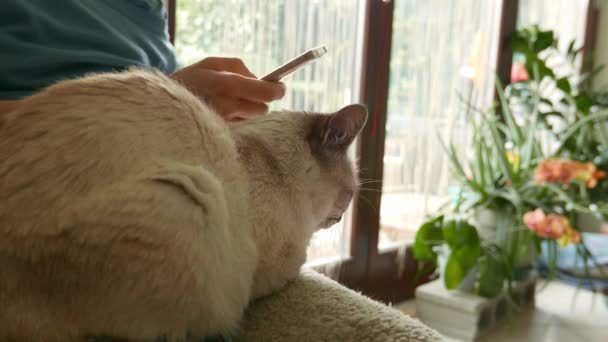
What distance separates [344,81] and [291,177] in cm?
96

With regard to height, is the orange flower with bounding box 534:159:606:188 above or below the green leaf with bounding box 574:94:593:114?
below

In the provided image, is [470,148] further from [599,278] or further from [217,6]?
[217,6]

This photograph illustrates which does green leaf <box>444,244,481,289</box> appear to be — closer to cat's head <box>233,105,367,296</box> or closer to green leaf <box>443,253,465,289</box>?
green leaf <box>443,253,465,289</box>

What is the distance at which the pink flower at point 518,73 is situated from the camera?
8.04 ft

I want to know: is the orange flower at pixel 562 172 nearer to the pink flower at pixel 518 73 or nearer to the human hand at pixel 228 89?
the pink flower at pixel 518 73

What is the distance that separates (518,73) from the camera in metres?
2.49

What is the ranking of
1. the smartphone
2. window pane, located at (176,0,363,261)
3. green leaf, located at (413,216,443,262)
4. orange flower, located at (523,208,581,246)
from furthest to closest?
green leaf, located at (413,216,443,262) < orange flower, located at (523,208,581,246) < window pane, located at (176,0,363,261) < the smartphone

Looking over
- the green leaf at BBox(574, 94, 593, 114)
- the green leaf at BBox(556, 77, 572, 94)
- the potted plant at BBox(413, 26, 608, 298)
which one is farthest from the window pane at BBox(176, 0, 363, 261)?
the green leaf at BBox(574, 94, 593, 114)

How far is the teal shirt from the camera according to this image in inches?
31.4

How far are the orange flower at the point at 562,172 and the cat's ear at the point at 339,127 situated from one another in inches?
43.9

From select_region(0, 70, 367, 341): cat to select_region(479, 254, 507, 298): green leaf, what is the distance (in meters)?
1.27

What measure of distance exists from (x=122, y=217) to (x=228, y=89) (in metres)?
0.34

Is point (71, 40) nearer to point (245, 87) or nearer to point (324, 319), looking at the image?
point (245, 87)

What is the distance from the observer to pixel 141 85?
0.62 metres
